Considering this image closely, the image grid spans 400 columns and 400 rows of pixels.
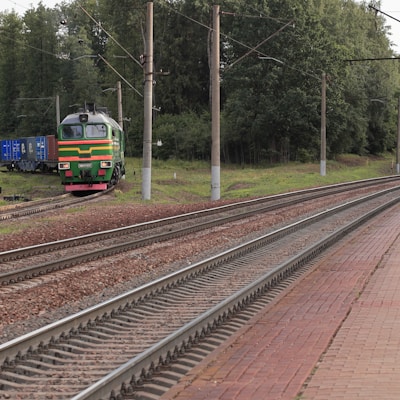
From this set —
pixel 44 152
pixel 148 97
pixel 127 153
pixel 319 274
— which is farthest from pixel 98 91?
pixel 319 274

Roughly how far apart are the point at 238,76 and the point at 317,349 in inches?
2274

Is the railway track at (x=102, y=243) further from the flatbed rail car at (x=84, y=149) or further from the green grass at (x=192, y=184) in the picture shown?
the flatbed rail car at (x=84, y=149)

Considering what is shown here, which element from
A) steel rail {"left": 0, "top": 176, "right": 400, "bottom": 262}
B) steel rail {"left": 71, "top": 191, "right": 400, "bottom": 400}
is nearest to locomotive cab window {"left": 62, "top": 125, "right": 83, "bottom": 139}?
steel rail {"left": 0, "top": 176, "right": 400, "bottom": 262}

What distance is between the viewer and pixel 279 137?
65625 mm

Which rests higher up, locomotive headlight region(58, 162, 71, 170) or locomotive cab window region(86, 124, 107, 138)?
locomotive cab window region(86, 124, 107, 138)

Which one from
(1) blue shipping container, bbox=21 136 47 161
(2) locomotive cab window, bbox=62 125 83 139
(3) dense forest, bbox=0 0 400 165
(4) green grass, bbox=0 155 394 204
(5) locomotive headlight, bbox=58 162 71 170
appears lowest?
(4) green grass, bbox=0 155 394 204

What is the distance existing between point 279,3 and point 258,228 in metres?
48.6

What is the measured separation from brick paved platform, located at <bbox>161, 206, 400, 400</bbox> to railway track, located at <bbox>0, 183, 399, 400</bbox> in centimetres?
40

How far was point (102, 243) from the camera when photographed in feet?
51.1

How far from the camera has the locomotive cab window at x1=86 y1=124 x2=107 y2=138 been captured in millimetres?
31109

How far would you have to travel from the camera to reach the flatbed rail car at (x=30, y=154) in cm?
4722

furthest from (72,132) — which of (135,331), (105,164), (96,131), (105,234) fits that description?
(135,331)

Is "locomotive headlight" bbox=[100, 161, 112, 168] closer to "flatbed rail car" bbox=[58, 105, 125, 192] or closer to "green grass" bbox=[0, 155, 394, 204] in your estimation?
"flatbed rail car" bbox=[58, 105, 125, 192]

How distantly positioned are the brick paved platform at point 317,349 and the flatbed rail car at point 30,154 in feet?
113
